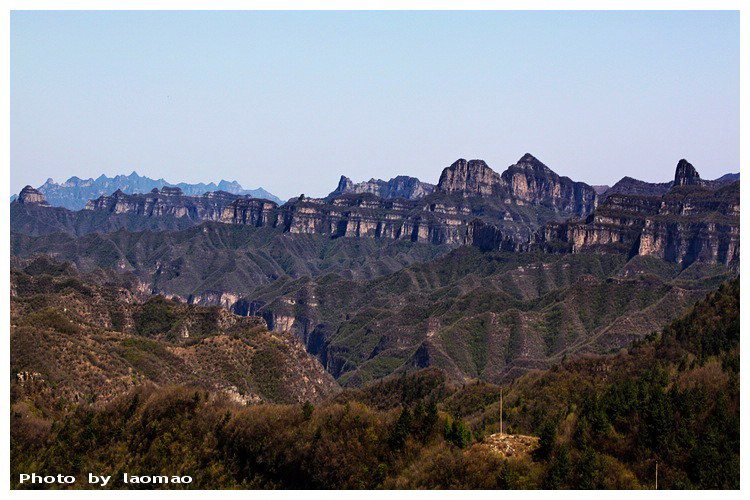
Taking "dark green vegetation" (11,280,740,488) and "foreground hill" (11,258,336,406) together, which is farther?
"foreground hill" (11,258,336,406)

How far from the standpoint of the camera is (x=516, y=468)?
7594cm

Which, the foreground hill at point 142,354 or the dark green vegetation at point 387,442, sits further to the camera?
the foreground hill at point 142,354

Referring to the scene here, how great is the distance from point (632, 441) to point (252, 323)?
122 m

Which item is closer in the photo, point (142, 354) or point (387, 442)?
point (387, 442)

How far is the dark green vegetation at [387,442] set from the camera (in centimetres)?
7638

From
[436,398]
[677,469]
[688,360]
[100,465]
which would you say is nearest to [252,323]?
[436,398]

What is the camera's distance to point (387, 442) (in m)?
84.6

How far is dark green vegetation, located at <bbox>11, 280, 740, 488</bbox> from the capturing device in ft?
251

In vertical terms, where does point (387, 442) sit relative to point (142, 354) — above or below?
below
